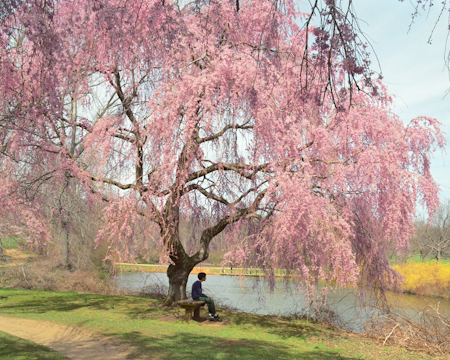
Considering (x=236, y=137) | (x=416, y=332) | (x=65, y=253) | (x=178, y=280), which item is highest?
(x=236, y=137)

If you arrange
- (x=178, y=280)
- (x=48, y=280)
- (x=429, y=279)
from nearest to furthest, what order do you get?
(x=178, y=280) < (x=48, y=280) < (x=429, y=279)

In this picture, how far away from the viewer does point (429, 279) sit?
21.6 metres

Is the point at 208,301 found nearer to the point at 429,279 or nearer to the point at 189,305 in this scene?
the point at 189,305

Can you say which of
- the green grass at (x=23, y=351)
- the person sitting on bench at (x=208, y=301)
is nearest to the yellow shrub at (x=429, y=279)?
the person sitting on bench at (x=208, y=301)

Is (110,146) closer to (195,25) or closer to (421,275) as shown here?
(195,25)

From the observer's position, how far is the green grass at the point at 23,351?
234 inches

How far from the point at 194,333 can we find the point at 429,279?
58.0ft

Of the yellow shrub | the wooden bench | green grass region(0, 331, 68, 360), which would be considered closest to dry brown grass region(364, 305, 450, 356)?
the wooden bench

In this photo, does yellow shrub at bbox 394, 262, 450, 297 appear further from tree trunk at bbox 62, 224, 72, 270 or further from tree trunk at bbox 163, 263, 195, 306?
tree trunk at bbox 62, 224, 72, 270

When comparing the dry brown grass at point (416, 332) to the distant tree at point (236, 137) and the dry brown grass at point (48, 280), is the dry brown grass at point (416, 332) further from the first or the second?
the dry brown grass at point (48, 280)

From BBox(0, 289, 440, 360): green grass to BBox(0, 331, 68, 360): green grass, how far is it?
1314 millimetres

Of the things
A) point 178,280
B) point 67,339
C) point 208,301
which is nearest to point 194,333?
point 208,301

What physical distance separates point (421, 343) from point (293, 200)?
173 inches

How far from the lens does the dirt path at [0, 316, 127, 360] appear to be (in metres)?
6.55
